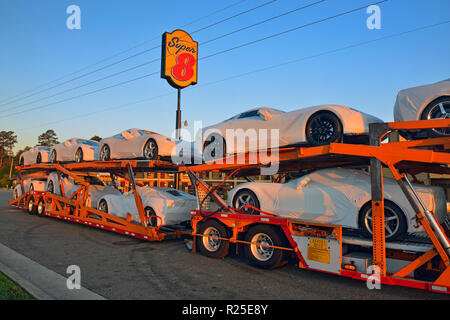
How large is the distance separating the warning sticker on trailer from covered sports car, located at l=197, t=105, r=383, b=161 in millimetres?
1729

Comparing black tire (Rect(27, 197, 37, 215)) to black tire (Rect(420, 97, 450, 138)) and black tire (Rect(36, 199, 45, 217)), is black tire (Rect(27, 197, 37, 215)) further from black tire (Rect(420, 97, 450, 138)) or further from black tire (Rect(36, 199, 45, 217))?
black tire (Rect(420, 97, 450, 138))

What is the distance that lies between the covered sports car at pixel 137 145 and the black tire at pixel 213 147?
1357 mm

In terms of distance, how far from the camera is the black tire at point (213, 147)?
7637mm

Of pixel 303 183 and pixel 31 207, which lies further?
pixel 31 207

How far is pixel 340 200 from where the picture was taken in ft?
18.3

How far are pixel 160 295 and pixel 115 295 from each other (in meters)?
0.65

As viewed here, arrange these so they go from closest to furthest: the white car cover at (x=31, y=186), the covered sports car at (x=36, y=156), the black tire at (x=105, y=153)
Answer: the black tire at (x=105, y=153), the covered sports car at (x=36, y=156), the white car cover at (x=31, y=186)

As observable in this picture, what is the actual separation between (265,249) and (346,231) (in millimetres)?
1526

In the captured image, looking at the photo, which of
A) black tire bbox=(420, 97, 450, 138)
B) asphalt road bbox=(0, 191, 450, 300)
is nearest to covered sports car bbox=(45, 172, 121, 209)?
asphalt road bbox=(0, 191, 450, 300)

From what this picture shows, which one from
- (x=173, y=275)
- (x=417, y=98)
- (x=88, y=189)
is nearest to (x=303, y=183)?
(x=417, y=98)

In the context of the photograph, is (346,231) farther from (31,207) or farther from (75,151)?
(31,207)

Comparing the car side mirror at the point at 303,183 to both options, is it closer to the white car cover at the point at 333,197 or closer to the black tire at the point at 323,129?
the white car cover at the point at 333,197

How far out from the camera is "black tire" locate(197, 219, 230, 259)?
22.9ft

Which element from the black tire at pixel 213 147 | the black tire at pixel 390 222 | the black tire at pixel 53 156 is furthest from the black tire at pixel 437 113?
the black tire at pixel 53 156
